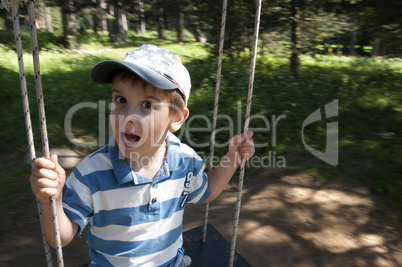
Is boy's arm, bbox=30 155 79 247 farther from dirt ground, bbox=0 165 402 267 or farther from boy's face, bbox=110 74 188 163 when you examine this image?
dirt ground, bbox=0 165 402 267

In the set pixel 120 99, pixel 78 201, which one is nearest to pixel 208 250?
pixel 78 201

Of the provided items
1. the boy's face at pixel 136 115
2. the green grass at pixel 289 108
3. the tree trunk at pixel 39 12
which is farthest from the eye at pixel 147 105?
the tree trunk at pixel 39 12

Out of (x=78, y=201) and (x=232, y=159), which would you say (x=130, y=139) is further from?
(x=232, y=159)

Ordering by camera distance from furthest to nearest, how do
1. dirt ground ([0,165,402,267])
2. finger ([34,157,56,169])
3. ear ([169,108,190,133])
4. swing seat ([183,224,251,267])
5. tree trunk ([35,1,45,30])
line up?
tree trunk ([35,1,45,30])
dirt ground ([0,165,402,267])
swing seat ([183,224,251,267])
ear ([169,108,190,133])
finger ([34,157,56,169])

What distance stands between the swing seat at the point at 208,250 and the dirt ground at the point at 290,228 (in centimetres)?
34

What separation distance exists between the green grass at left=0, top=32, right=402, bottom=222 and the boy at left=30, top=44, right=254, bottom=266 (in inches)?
85.8

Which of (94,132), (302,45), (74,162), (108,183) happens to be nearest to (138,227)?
(108,183)

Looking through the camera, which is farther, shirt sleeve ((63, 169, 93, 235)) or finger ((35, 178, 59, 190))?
shirt sleeve ((63, 169, 93, 235))

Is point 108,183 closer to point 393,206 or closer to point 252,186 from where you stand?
point 252,186

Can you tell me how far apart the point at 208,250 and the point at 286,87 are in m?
4.15

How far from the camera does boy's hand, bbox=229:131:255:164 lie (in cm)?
160

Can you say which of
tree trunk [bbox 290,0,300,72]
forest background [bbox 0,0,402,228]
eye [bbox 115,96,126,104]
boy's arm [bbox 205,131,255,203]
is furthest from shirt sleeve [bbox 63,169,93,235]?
tree trunk [bbox 290,0,300,72]

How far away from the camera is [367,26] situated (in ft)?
15.8

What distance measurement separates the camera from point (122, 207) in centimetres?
132
